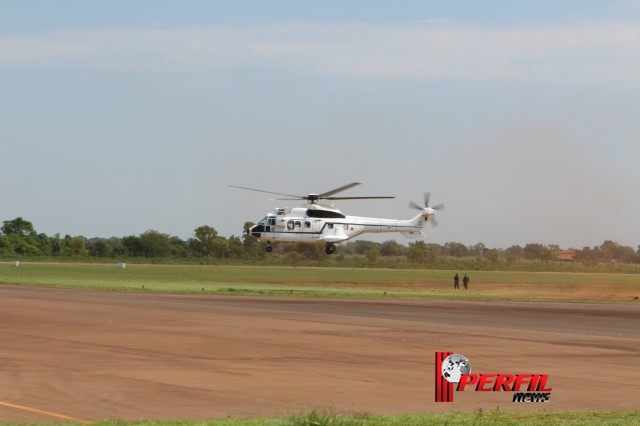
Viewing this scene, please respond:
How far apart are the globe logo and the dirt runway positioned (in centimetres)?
311

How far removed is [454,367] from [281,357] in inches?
525

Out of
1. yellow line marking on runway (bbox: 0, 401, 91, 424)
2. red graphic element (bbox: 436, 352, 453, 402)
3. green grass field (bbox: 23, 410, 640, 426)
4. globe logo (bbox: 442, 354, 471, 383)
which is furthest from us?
yellow line marking on runway (bbox: 0, 401, 91, 424)

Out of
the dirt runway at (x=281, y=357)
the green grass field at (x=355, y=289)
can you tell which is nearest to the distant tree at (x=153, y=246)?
the green grass field at (x=355, y=289)

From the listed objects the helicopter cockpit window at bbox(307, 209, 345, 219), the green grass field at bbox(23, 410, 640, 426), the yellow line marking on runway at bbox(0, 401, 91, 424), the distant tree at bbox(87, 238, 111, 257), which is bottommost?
the yellow line marking on runway at bbox(0, 401, 91, 424)

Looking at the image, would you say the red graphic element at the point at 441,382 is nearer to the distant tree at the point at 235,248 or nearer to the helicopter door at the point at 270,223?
the helicopter door at the point at 270,223

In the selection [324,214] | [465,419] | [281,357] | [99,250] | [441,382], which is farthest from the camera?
[99,250]

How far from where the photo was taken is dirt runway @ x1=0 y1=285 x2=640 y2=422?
21109 mm

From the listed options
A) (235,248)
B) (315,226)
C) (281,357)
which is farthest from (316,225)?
(235,248)

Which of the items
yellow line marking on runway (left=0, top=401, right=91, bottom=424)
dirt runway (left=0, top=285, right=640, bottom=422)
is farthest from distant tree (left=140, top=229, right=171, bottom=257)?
yellow line marking on runway (left=0, top=401, right=91, bottom=424)

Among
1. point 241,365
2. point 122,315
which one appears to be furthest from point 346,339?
point 122,315

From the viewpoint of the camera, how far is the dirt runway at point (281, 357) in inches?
831

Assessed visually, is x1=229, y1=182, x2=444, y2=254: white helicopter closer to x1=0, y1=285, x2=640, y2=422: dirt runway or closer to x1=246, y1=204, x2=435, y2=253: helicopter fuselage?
x1=246, y1=204, x2=435, y2=253: helicopter fuselage

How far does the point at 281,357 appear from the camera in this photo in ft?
97.2

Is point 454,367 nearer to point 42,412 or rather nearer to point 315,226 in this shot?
point 42,412
